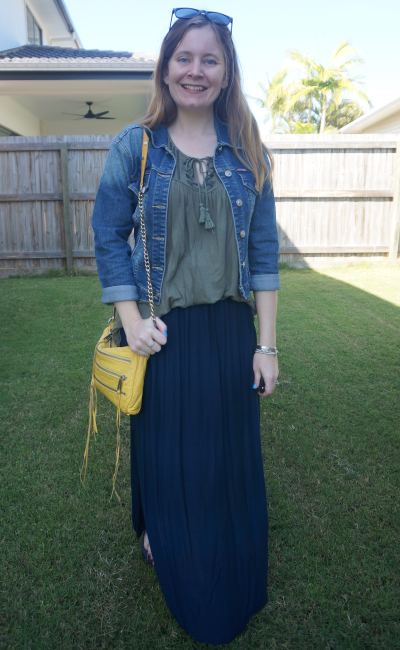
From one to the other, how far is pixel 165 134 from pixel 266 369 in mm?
813

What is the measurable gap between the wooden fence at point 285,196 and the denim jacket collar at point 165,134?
657 centimetres

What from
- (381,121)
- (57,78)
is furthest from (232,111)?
(381,121)

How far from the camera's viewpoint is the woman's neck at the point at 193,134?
1480mm

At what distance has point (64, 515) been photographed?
7.39ft

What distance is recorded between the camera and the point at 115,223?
1429 mm

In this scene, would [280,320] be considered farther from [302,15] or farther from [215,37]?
[302,15]

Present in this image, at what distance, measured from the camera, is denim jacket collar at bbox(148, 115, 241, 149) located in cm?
145

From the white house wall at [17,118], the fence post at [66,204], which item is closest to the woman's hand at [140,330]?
the fence post at [66,204]

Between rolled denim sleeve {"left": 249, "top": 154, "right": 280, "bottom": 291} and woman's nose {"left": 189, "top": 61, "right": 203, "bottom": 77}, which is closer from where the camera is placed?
woman's nose {"left": 189, "top": 61, "right": 203, "bottom": 77}

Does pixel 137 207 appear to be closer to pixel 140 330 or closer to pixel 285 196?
pixel 140 330

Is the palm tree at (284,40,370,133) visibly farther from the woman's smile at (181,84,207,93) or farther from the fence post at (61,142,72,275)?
the woman's smile at (181,84,207,93)

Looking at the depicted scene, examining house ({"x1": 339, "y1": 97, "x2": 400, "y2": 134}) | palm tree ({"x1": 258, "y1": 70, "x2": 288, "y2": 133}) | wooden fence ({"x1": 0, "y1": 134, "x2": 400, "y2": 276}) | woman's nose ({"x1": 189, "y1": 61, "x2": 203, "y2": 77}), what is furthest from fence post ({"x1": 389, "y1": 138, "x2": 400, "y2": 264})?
palm tree ({"x1": 258, "y1": 70, "x2": 288, "y2": 133})

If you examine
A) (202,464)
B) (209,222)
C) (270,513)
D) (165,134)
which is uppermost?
(165,134)

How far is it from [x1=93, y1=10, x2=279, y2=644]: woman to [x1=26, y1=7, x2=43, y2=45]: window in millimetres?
13552
